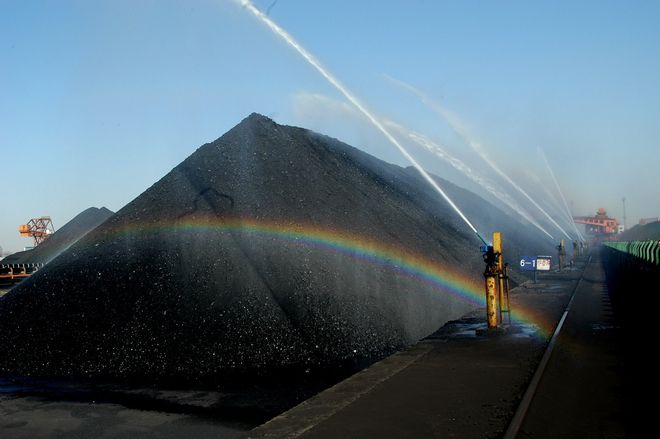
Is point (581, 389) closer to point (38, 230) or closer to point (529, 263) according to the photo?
point (529, 263)

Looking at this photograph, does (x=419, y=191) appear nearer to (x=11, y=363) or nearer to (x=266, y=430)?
(x=11, y=363)

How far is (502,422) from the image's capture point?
595 cm

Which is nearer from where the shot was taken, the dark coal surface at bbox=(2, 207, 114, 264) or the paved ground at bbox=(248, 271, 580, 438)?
the paved ground at bbox=(248, 271, 580, 438)

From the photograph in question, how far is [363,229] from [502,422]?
13.6 meters

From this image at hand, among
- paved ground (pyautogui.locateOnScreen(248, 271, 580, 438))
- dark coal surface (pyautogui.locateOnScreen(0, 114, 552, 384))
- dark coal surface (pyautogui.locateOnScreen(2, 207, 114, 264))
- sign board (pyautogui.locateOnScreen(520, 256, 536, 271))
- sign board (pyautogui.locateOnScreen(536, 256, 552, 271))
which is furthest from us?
dark coal surface (pyautogui.locateOnScreen(2, 207, 114, 264))

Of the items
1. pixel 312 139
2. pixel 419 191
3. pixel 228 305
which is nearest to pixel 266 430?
pixel 228 305

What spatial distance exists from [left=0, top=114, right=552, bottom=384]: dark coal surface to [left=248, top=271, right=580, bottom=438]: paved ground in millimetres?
2636

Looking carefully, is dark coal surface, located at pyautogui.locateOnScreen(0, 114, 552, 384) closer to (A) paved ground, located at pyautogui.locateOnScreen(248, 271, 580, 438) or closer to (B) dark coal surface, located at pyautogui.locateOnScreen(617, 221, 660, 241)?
(A) paved ground, located at pyautogui.locateOnScreen(248, 271, 580, 438)

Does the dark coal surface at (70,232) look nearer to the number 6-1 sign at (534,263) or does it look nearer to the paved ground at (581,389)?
the number 6-1 sign at (534,263)

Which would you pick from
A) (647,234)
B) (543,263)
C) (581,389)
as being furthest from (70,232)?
(647,234)

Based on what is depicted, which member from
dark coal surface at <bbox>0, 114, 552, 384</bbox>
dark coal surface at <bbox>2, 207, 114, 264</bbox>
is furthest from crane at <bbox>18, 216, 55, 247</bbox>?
dark coal surface at <bbox>0, 114, 552, 384</bbox>

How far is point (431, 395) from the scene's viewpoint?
716cm

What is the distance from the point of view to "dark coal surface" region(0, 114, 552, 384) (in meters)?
12.3

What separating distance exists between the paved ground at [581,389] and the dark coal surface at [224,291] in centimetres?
413
